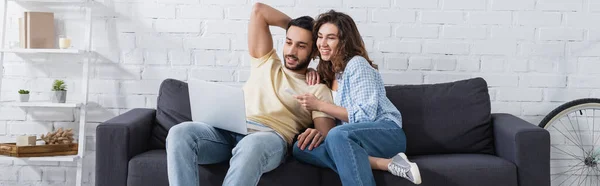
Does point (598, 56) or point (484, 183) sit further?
point (598, 56)

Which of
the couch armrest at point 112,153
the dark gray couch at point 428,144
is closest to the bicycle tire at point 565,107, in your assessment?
the dark gray couch at point 428,144

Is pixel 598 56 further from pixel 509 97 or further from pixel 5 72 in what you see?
pixel 5 72

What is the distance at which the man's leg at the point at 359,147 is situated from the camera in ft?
8.77

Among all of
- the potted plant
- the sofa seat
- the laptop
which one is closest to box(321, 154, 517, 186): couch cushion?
the sofa seat

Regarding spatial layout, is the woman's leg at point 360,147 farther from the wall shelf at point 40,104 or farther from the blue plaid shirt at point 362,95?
the wall shelf at point 40,104

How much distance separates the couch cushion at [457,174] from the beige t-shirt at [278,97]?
0.90 ft

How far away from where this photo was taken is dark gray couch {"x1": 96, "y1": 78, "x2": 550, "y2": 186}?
9.30ft

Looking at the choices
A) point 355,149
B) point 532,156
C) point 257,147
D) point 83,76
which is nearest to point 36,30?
point 83,76

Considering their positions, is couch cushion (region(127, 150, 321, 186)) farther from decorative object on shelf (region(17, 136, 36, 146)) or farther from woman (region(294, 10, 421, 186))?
decorative object on shelf (region(17, 136, 36, 146))

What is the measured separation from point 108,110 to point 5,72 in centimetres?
55

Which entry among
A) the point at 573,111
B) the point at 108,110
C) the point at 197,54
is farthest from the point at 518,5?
the point at 108,110

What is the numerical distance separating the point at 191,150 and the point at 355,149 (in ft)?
1.97

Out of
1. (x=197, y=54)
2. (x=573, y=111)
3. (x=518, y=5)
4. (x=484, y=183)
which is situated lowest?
(x=484, y=183)

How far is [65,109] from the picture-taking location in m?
3.70
